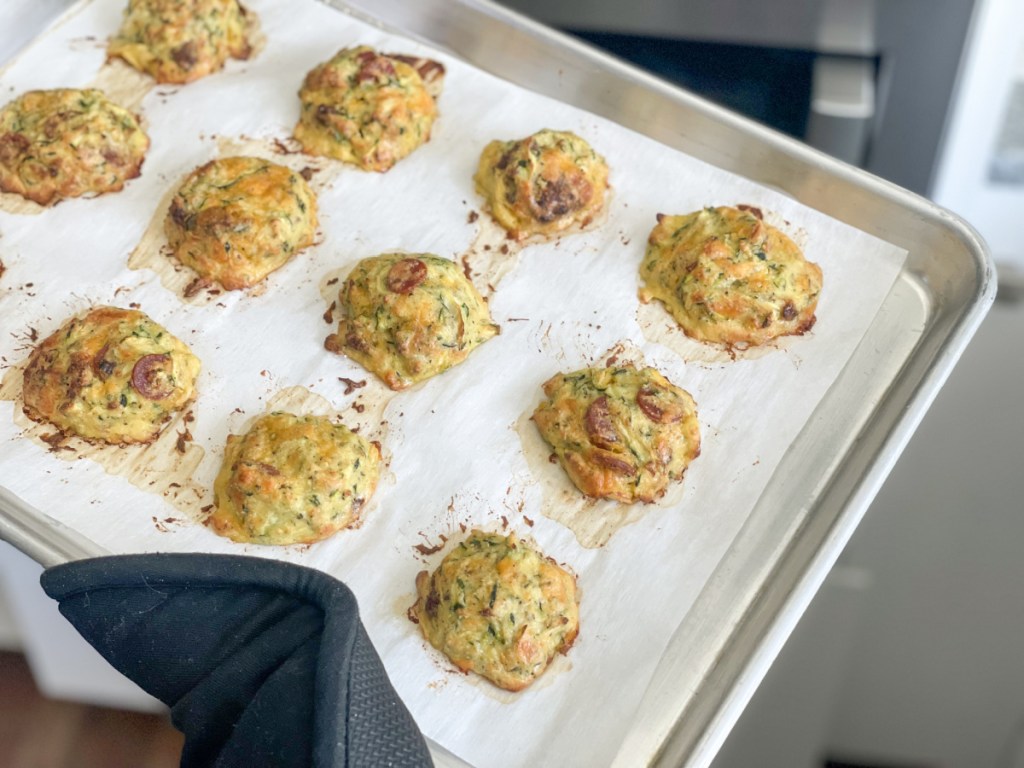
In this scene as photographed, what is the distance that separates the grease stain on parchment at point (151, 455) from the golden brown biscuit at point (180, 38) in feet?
2.00

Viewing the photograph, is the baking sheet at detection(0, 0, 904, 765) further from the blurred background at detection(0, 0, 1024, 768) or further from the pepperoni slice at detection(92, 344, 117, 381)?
the blurred background at detection(0, 0, 1024, 768)

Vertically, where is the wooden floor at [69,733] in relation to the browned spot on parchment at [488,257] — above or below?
below

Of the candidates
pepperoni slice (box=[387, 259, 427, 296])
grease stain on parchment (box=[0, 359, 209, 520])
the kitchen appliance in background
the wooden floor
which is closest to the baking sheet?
grease stain on parchment (box=[0, 359, 209, 520])

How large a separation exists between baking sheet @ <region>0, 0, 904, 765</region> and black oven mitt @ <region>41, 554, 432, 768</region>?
0.16 meters

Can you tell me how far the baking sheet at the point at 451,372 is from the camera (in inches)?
54.0

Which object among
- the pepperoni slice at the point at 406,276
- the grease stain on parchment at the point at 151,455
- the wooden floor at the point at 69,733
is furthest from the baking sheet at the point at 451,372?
the wooden floor at the point at 69,733

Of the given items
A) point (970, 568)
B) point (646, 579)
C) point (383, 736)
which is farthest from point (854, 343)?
point (970, 568)

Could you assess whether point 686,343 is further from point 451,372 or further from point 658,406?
point 451,372

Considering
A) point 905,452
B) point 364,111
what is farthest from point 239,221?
point 905,452

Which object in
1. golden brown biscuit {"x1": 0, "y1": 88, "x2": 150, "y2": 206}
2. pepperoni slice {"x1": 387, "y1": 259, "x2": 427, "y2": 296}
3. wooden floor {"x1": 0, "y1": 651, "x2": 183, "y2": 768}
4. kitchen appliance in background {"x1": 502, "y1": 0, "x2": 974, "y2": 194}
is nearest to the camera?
pepperoni slice {"x1": 387, "y1": 259, "x2": 427, "y2": 296}

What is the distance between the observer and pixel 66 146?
66.6 inches

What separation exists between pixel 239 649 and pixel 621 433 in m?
0.57

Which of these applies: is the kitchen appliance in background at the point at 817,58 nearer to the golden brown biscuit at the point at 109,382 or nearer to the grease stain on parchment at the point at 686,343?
the grease stain on parchment at the point at 686,343

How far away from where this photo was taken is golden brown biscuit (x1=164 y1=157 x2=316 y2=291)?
1.63m
